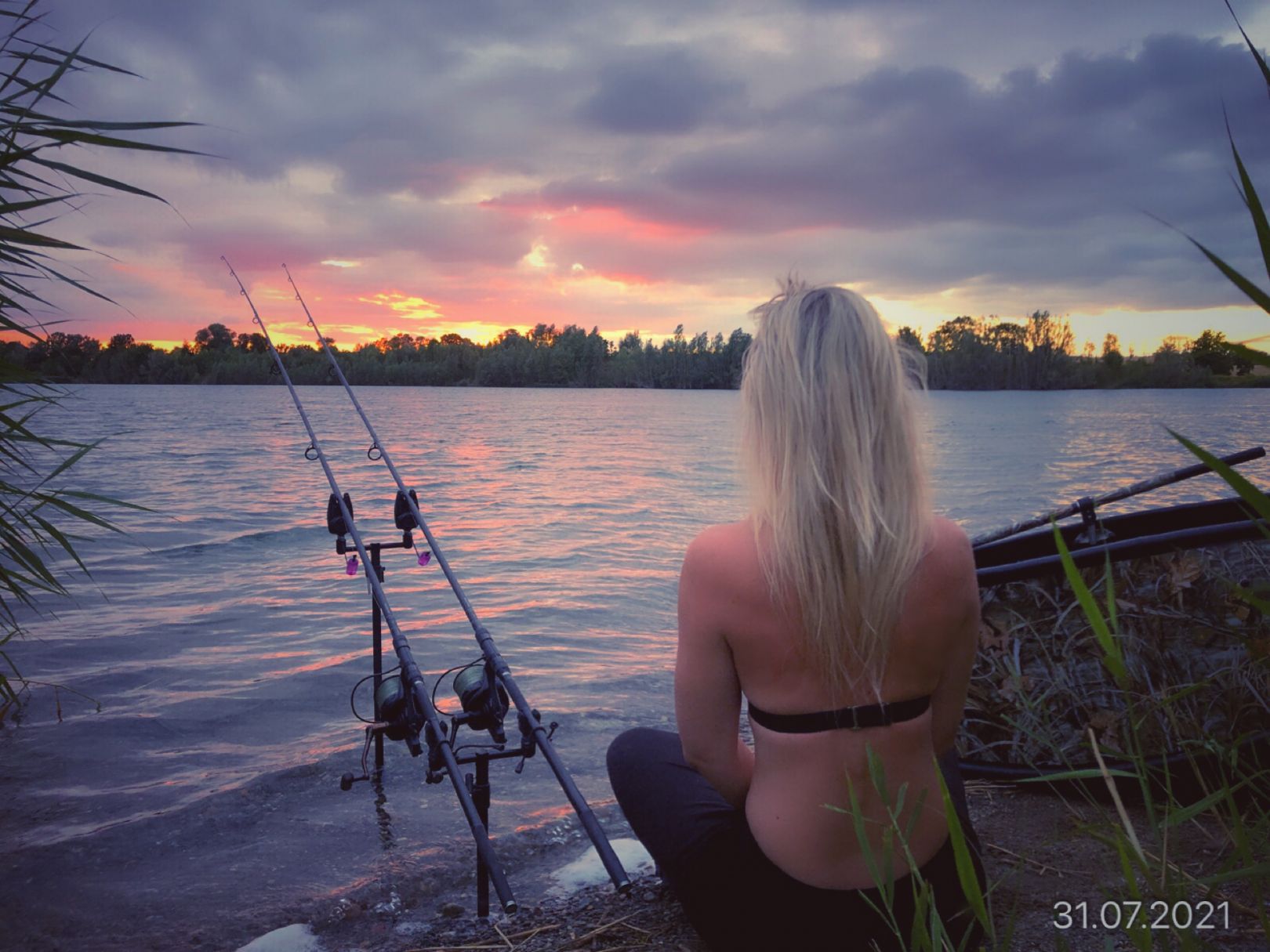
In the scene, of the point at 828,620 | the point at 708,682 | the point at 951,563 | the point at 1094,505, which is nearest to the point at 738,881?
the point at 708,682

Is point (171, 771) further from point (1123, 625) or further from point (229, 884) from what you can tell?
point (1123, 625)

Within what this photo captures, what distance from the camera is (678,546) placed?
14.3 meters

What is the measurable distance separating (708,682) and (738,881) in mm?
521

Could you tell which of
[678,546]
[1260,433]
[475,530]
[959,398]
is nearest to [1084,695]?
[678,546]

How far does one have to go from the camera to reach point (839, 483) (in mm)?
1890

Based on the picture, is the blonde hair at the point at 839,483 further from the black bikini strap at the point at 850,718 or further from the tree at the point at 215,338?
the tree at the point at 215,338

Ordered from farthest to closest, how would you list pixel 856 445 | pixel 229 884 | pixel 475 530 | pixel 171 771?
pixel 475 530 → pixel 171 771 → pixel 229 884 → pixel 856 445

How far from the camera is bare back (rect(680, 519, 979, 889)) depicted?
191 centimetres

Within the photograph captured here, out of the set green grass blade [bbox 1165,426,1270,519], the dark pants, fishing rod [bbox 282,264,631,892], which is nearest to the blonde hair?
the dark pants

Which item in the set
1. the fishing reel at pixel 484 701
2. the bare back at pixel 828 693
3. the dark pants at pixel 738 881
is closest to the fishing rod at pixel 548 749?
the fishing reel at pixel 484 701

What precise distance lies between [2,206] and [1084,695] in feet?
13.3

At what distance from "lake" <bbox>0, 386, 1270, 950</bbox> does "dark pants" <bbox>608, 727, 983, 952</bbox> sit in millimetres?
807

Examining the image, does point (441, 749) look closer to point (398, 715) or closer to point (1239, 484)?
point (398, 715)

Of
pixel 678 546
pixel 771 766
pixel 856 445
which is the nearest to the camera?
pixel 856 445
